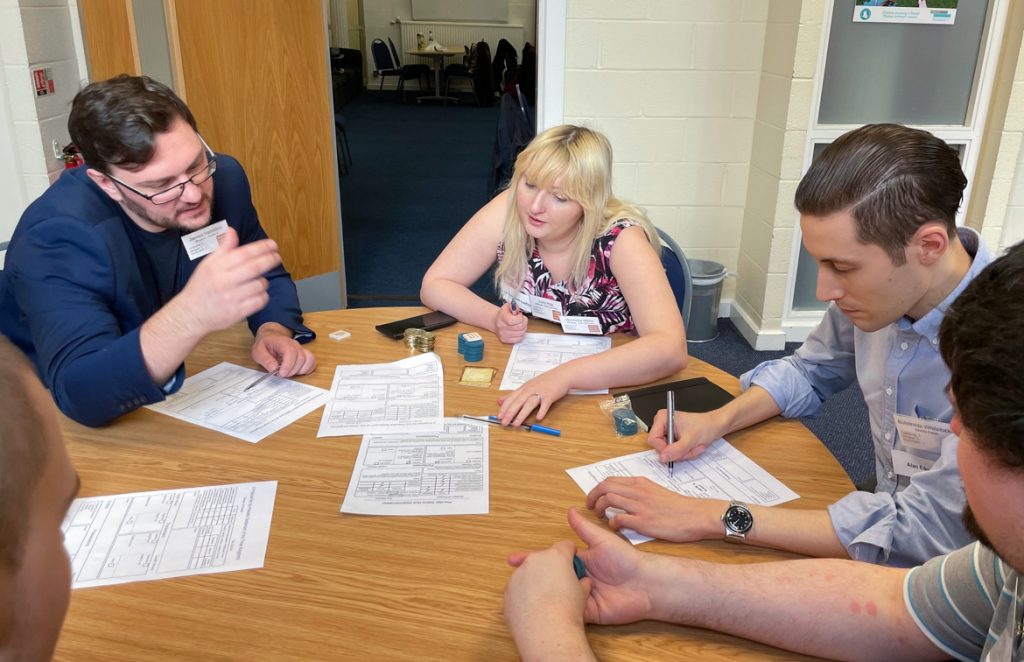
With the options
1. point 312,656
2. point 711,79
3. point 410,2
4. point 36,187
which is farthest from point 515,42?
point 312,656

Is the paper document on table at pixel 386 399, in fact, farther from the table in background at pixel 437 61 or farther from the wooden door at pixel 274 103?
the table in background at pixel 437 61

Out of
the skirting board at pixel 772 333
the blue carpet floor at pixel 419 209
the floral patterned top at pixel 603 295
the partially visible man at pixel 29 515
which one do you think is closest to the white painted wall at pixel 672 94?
the skirting board at pixel 772 333

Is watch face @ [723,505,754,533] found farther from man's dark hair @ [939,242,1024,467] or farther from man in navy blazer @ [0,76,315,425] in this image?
man in navy blazer @ [0,76,315,425]

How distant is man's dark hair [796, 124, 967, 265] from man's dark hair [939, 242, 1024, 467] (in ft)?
1.75

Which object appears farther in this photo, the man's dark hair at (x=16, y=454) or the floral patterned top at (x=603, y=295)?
the floral patterned top at (x=603, y=295)

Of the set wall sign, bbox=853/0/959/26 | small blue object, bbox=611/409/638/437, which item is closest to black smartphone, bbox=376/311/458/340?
small blue object, bbox=611/409/638/437

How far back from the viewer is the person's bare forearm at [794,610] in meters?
1.01

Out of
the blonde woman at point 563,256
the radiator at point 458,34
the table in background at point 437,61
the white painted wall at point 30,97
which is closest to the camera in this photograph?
the blonde woman at point 563,256

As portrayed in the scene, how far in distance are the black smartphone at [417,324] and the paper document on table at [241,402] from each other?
323mm

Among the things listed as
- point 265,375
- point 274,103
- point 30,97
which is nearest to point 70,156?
point 30,97

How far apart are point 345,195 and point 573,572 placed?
5.75 metres

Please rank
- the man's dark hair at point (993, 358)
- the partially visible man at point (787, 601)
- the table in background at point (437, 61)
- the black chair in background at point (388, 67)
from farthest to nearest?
1. the black chair in background at point (388, 67)
2. the table in background at point (437, 61)
3. the partially visible man at point (787, 601)
4. the man's dark hair at point (993, 358)

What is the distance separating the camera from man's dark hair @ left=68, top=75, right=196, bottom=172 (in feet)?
5.33

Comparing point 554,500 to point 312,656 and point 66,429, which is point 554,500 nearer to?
point 312,656
